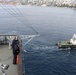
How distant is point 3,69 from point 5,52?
19.4 feet

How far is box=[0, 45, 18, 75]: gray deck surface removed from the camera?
14168 mm

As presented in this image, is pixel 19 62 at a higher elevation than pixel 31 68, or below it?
higher

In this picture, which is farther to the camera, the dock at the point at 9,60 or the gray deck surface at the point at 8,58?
the gray deck surface at the point at 8,58

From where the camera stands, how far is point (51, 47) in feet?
203

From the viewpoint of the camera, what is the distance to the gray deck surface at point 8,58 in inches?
558

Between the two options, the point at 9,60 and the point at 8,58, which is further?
the point at 8,58

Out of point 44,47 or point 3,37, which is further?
point 44,47

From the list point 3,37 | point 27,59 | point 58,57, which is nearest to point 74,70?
point 58,57

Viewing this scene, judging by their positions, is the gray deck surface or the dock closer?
the dock

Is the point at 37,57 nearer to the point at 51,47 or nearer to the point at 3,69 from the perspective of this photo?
the point at 51,47

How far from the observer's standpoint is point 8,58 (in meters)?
16.9

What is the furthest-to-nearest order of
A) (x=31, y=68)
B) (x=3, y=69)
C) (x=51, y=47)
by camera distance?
(x=51, y=47) → (x=31, y=68) → (x=3, y=69)

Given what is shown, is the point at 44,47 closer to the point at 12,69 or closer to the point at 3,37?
the point at 3,37

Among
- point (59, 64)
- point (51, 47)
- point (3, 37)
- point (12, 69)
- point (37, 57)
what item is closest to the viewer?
point (12, 69)
